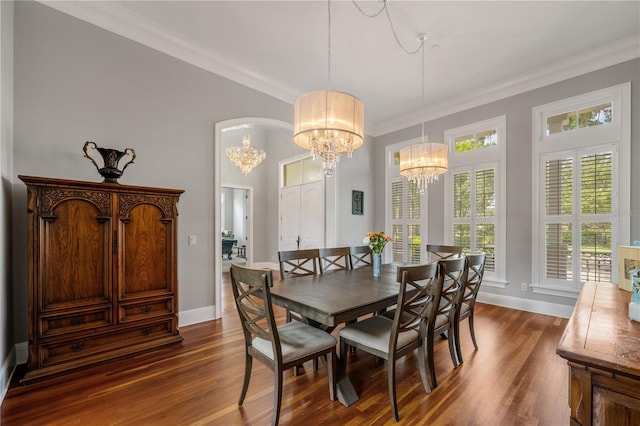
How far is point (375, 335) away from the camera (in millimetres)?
2016

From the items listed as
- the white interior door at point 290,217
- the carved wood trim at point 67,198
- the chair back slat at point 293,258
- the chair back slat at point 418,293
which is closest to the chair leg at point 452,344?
the chair back slat at point 418,293

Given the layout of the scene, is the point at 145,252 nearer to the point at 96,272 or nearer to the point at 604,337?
the point at 96,272

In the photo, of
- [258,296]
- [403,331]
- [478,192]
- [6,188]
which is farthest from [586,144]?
[6,188]

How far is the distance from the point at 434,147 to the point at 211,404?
3287 mm

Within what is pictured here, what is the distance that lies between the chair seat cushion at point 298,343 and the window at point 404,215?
3.67 m

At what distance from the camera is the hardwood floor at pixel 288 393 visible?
1.78 meters

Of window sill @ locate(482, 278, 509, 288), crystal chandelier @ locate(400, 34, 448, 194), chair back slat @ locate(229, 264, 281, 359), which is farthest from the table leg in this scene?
window sill @ locate(482, 278, 509, 288)

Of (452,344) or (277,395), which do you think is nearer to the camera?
(277,395)

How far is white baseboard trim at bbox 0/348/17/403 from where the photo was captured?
1953 millimetres

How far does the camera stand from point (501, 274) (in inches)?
166

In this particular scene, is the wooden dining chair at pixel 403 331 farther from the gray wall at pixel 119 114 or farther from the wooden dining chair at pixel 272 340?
the gray wall at pixel 119 114

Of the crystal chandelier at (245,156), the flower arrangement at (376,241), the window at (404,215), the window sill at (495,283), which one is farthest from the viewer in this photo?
the crystal chandelier at (245,156)

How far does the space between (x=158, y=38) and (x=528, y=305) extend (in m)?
5.93

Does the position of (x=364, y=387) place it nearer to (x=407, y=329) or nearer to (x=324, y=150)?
(x=407, y=329)
